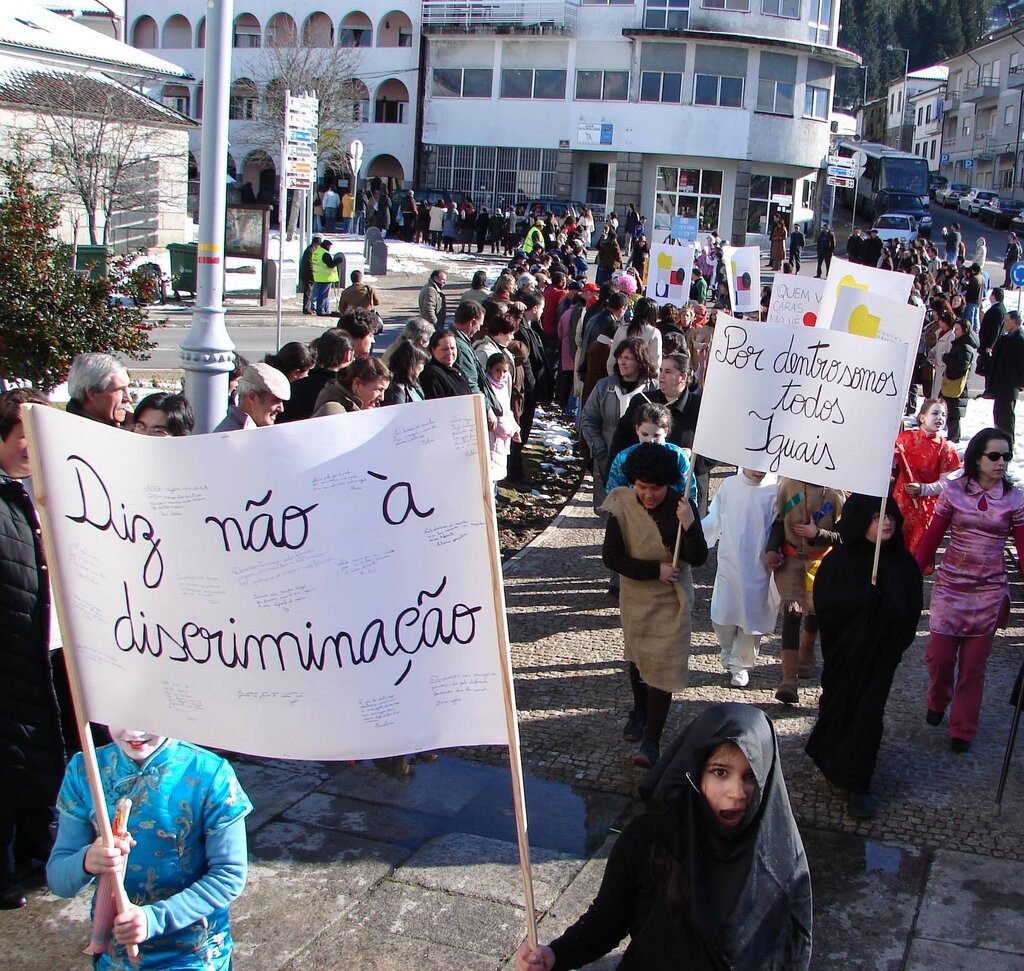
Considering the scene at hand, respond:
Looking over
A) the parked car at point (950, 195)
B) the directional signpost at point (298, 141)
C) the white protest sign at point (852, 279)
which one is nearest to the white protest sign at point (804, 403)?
the white protest sign at point (852, 279)

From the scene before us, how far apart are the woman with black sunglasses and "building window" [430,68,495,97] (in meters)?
48.4

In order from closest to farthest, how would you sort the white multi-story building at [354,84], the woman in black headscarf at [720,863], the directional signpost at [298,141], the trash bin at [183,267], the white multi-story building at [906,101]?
the woman in black headscarf at [720,863] < the directional signpost at [298,141] < the trash bin at [183,267] < the white multi-story building at [354,84] < the white multi-story building at [906,101]

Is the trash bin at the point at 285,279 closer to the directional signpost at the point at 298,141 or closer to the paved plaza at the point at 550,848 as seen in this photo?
the directional signpost at the point at 298,141

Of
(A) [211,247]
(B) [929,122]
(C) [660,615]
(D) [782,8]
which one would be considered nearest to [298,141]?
(A) [211,247]

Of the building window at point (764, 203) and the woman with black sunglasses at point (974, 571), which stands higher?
the building window at point (764, 203)

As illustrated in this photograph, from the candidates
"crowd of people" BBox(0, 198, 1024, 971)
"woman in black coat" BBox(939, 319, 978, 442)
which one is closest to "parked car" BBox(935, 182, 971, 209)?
"woman in black coat" BBox(939, 319, 978, 442)

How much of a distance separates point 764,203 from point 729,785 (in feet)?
166

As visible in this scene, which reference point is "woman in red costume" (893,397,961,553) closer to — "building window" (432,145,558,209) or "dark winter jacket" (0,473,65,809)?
"dark winter jacket" (0,473,65,809)

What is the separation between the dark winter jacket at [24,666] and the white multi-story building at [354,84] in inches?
1959

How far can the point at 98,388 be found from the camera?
5562mm

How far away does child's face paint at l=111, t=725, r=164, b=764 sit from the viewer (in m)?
3.19

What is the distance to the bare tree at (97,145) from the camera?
2608cm

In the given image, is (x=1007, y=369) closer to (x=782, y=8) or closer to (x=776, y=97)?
(x=776, y=97)

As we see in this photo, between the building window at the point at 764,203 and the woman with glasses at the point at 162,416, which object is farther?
the building window at the point at 764,203
